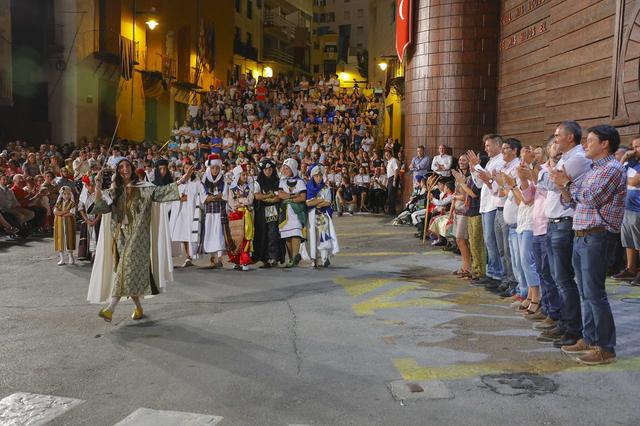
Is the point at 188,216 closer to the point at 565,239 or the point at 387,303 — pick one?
the point at 387,303

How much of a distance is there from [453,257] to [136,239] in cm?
647

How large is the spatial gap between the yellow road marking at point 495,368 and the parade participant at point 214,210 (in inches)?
232

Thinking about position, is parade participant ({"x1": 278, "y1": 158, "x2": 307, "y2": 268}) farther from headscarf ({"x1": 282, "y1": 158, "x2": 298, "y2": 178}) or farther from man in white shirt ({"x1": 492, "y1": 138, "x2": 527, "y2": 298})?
man in white shirt ({"x1": 492, "y1": 138, "x2": 527, "y2": 298})

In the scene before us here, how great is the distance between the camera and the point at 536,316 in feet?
23.1

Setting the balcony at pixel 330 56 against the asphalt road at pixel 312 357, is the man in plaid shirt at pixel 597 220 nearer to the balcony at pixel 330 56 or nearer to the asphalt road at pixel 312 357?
the asphalt road at pixel 312 357

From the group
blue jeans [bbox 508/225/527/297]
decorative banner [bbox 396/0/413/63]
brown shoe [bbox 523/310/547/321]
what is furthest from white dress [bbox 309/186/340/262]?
decorative banner [bbox 396/0/413/63]

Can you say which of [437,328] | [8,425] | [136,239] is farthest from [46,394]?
[437,328]

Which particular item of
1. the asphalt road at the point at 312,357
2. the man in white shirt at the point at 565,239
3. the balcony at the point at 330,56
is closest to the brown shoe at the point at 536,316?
the asphalt road at the point at 312,357

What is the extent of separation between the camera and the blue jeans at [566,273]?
19.2 feet

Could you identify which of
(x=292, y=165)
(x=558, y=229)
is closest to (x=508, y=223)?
(x=558, y=229)

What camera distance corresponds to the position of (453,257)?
11.8 meters

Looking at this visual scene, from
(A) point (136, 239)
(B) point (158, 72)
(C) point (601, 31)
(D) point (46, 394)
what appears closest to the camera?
(D) point (46, 394)

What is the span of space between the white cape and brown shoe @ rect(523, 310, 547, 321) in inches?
165

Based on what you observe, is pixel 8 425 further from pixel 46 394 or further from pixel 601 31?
pixel 601 31
